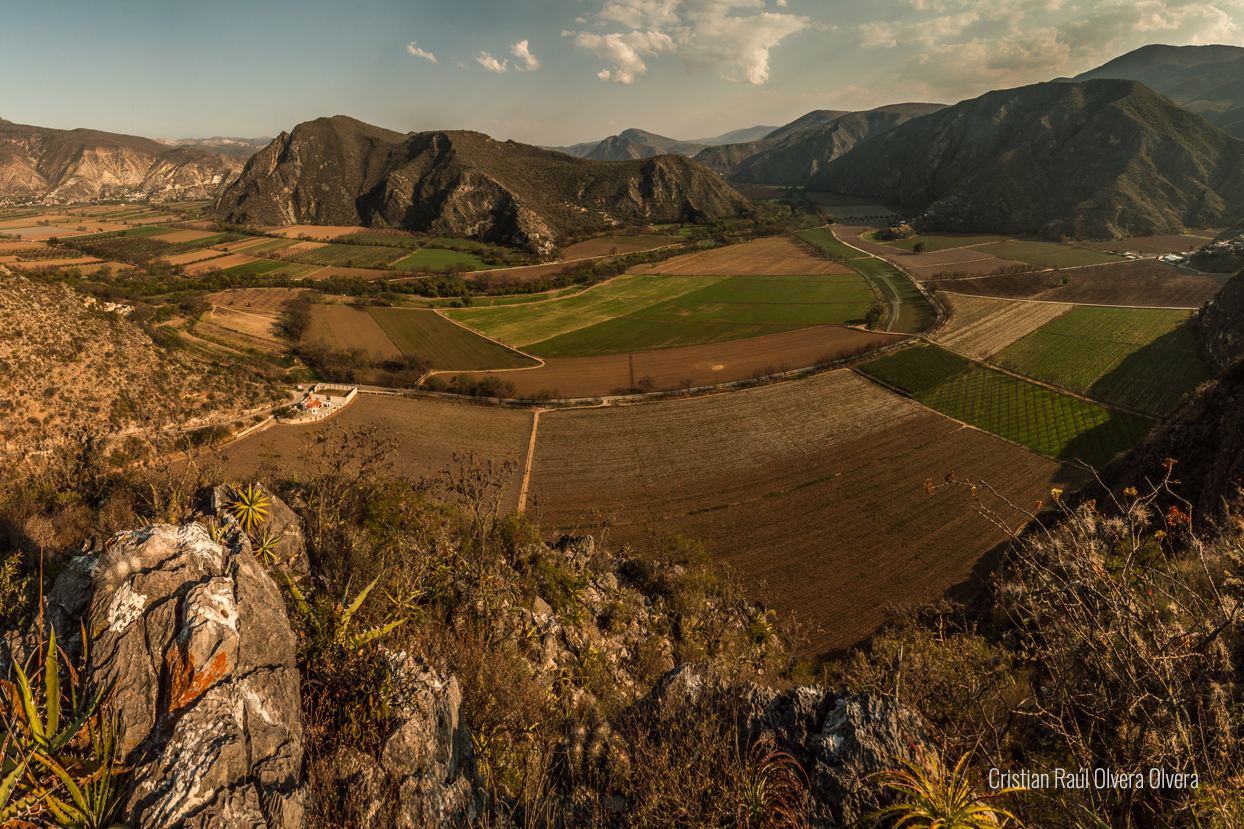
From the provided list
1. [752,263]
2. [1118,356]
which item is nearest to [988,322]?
[1118,356]

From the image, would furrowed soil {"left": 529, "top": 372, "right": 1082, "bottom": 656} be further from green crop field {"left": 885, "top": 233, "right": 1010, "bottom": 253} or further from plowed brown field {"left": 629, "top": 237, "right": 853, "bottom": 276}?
green crop field {"left": 885, "top": 233, "right": 1010, "bottom": 253}

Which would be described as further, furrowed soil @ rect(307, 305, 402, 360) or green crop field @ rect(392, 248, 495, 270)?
green crop field @ rect(392, 248, 495, 270)

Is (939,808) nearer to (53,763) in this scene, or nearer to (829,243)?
(53,763)

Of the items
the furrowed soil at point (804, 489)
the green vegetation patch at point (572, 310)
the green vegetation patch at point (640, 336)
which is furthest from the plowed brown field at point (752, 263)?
the furrowed soil at point (804, 489)

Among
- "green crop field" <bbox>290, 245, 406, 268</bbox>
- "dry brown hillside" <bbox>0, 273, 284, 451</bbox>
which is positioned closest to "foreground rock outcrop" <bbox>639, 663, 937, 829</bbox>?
"dry brown hillside" <bbox>0, 273, 284, 451</bbox>

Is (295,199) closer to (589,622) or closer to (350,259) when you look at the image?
(350,259)
